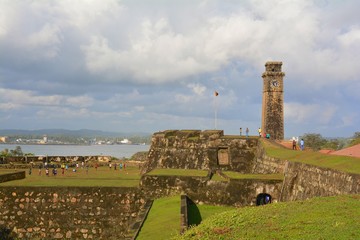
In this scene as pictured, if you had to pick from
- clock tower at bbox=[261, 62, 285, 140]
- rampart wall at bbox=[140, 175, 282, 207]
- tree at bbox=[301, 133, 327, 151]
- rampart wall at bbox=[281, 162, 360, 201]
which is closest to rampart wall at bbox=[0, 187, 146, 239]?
rampart wall at bbox=[140, 175, 282, 207]

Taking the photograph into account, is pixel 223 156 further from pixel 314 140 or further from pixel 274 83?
pixel 314 140

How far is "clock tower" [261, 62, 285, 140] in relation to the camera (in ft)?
118

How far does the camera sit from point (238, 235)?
26.2 feet

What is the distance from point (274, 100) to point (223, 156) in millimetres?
14428

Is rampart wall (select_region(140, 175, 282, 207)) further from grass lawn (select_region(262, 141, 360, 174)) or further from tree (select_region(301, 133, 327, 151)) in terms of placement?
tree (select_region(301, 133, 327, 151))

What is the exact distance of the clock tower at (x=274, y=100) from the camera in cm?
3594

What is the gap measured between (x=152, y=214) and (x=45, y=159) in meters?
23.8

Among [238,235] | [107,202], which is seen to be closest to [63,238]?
[107,202]

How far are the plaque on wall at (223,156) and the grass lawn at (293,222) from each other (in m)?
13.1

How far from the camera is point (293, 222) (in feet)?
27.2

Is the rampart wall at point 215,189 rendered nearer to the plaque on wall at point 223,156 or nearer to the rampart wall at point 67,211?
the rampart wall at point 67,211

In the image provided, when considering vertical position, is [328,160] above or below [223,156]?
above

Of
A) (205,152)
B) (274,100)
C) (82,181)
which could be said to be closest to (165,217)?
(82,181)

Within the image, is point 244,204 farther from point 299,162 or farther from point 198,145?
point 198,145
